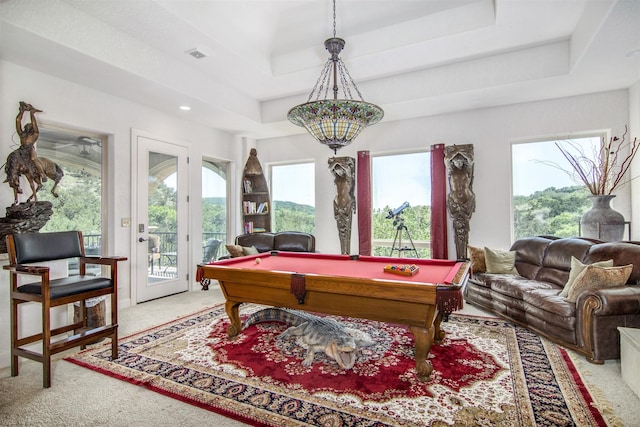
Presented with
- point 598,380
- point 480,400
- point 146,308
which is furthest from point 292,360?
point 146,308

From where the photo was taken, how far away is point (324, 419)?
200 centimetres

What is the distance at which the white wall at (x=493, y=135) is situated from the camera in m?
4.46

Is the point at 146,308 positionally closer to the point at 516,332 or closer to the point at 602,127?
the point at 516,332

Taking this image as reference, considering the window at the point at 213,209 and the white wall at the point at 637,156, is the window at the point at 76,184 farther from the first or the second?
the white wall at the point at 637,156

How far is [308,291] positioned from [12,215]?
9.17ft

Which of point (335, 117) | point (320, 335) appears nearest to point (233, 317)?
point (320, 335)

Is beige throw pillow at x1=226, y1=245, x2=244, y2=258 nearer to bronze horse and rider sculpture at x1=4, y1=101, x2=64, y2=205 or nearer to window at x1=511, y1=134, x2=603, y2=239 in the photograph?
bronze horse and rider sculpture at x1=4, y1=101, x2=64, y2=205

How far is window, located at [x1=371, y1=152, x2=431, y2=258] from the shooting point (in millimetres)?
5531

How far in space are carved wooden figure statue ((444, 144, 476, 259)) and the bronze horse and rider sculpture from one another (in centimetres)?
489

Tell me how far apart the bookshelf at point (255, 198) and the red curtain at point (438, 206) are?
2.91 m

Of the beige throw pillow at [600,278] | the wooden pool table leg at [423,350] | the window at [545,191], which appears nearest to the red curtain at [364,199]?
the window at [545,191]

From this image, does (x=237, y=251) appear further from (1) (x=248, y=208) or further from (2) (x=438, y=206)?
(2) (x=438, y=206)

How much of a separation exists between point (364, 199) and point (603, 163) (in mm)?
3183

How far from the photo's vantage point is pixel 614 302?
267 centimetres
